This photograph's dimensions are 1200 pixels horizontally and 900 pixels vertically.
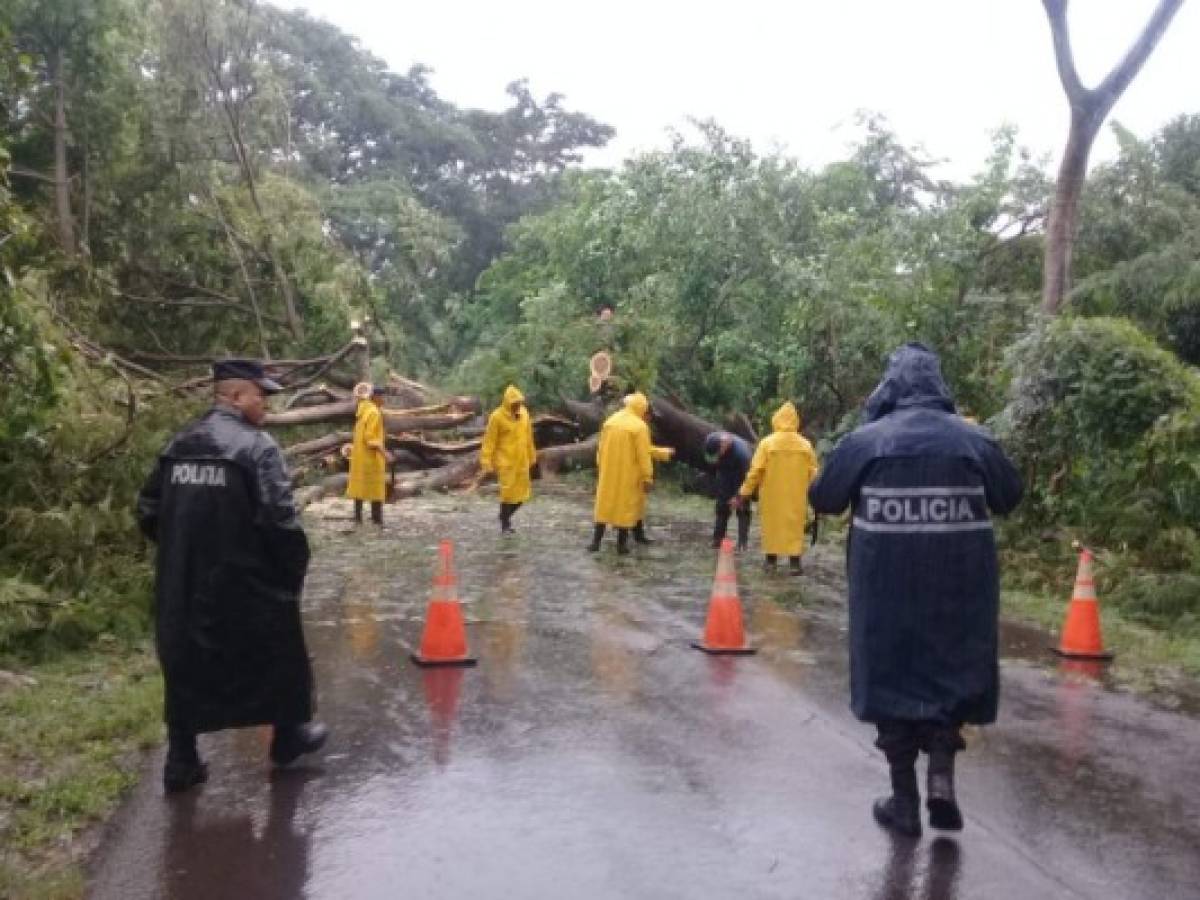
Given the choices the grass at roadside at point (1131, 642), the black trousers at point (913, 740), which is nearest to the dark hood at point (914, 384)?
the black trousers at point (913, 740)

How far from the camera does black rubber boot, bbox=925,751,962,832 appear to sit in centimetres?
486

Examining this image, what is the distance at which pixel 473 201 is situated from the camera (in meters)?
42.5

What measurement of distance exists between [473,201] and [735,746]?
38002mm

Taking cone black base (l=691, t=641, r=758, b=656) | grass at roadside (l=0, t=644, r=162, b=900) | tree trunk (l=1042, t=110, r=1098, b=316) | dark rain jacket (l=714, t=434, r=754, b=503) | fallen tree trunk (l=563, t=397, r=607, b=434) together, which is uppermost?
tree trunk (l=1042, t=110, r=1098, b=316)

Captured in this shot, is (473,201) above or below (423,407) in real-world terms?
above

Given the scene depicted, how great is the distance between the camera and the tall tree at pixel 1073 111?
14016 millimetres

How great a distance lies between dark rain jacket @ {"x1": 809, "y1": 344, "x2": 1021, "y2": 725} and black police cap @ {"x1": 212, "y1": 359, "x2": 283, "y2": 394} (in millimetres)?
2628

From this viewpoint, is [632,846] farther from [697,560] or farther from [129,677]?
[697,560]

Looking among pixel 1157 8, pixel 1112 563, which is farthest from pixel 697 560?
pixel 1157 8

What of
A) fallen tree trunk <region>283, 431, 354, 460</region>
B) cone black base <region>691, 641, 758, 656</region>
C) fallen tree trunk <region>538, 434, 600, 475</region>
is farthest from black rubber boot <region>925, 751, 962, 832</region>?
fallen tree trunk <region>538, 434, 600, 475</region>

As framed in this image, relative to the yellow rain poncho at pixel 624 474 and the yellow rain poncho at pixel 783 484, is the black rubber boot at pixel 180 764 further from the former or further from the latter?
the yellow rain poncho at pixel 624 474

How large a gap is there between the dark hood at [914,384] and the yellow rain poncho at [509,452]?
9.71 meters

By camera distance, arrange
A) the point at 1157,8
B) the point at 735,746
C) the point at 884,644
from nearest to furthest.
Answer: the point at 884,644 → the point at 735,746 → the point at 1157,8

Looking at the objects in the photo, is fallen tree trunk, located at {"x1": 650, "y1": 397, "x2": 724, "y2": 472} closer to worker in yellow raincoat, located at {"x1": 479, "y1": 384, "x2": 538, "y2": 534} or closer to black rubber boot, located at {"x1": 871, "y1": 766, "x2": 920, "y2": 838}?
worker in yellow raincoat, located at {"x1": 479, "y1": 384, "x2": 538, "y2": 534}
